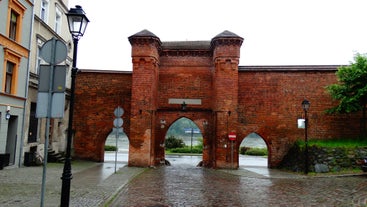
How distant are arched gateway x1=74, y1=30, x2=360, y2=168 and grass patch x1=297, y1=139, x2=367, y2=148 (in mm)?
780

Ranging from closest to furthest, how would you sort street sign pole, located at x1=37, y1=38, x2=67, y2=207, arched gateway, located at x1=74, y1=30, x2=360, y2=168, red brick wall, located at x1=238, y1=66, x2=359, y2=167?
1. street sign pole, located at x1=37, y1=38, x2=67, y2=207
2. arched gateway, located at x1=74, y1=30, x2=360, y2=168
3. red brick wall, located at x1=238, y1=66, x2=359, y2=167

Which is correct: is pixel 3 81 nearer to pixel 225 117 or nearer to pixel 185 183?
pixel 185 183

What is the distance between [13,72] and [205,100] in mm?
11510

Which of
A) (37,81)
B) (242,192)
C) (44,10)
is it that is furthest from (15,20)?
(242,192)

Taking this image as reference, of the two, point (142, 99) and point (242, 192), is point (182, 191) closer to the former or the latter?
point (242, 192)

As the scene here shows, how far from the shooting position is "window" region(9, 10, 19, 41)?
16281mm

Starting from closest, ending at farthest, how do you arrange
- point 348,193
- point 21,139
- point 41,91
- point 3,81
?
point 41,91 → point 348,193 → point 3,81 → point 21,139

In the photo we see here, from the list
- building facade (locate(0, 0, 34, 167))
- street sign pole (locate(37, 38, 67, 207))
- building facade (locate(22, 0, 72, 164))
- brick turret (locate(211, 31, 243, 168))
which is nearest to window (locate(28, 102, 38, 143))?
building facade (locate(22, 0, 72, 164))

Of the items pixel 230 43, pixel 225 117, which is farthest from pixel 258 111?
pixel 230 43

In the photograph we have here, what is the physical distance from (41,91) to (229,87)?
51.2 feet

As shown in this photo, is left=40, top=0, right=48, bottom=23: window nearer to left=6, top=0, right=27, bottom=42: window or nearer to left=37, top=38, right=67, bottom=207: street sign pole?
left=6, top=0, right=27, bottom=42: window

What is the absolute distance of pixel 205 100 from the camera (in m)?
22.1

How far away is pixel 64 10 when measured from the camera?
2398cm

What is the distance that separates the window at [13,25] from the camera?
53.4 ft
